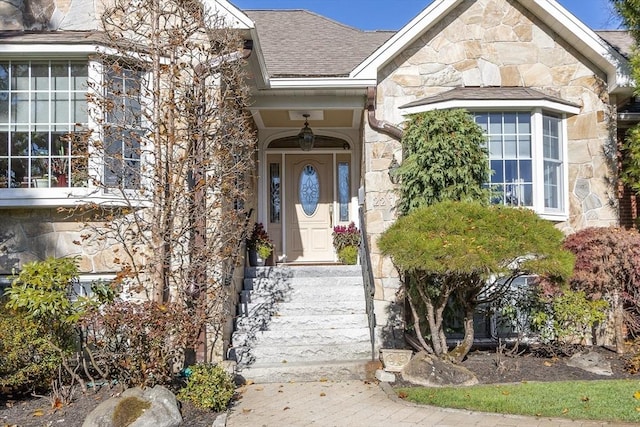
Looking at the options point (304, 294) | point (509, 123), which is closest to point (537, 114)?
point (509, 123)

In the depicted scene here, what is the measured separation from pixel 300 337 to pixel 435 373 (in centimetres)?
206

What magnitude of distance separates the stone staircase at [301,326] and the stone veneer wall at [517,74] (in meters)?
1.75

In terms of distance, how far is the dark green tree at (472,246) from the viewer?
629cm

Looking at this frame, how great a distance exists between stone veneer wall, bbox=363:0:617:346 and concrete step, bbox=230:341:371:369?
2.65 m

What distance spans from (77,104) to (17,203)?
4.84 feet

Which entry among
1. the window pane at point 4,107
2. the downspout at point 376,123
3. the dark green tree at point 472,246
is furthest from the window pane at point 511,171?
the window pane at point 4,107

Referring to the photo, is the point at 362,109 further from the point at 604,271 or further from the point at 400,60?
the point at 604,271

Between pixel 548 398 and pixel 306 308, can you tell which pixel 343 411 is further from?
pixel 306 308

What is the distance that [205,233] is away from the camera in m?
6.56

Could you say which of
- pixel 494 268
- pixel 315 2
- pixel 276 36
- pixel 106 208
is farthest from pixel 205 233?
pixel 315 2

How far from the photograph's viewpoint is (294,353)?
25.2 feet

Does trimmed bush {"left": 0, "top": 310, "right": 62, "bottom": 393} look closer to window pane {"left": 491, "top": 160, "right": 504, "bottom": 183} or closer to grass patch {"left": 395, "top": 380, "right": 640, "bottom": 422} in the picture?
grass patch {"left": 395, "top": 380, "right": 640, "bottom": 422}

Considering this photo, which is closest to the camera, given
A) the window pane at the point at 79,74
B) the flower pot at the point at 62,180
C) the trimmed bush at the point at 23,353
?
the trimmed bush at the point at 23,353

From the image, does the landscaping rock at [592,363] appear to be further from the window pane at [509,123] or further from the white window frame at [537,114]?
the window pane at [509,123]
